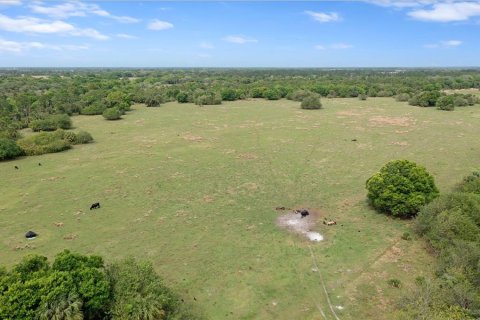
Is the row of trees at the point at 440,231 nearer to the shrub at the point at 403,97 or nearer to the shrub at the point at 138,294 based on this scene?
the shrub at the point at 138,294

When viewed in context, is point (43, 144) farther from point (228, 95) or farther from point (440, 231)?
point (228, 95)

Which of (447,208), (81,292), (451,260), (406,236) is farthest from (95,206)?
(447,208)

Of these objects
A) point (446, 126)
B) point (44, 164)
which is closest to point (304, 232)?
point (44, 164)

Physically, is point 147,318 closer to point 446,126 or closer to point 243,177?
point 243,177

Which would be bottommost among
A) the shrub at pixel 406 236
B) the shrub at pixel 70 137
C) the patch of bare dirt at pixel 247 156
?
the patch of bare dirt at pixel 247 156

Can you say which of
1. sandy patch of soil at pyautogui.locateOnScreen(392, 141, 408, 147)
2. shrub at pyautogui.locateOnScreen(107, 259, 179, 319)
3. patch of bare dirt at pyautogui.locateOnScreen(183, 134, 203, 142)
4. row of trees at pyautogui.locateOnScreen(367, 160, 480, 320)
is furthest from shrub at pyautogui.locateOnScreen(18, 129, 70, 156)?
sandy patch of soil at pyautogui.locateOnScreen(392, 141, 408, 147)

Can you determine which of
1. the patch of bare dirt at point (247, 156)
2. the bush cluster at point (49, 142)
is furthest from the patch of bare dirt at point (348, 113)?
the bush cluster at point (49, 142)

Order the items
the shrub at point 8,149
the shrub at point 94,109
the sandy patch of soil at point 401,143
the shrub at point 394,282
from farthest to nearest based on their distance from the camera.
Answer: the shrub at point 94,109 < the sandy patch of soil at point 401,143 < the shrub at point 8,149 < the shrub at point 394,282
